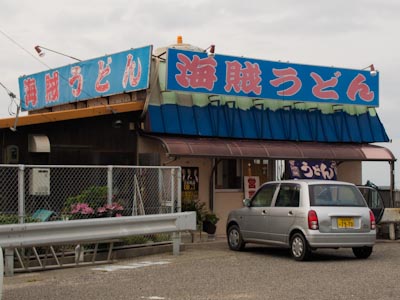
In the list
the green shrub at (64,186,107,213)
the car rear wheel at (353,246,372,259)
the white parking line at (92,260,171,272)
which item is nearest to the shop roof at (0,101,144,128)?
the green shrub at (64,186,107,213)

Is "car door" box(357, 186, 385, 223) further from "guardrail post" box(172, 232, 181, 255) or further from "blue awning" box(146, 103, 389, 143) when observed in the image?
"guardrail post" box(172, 232, 181, 255)

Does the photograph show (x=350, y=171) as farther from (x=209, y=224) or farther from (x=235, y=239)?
(x=235, y=239)

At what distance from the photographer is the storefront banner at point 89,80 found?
17.8 meters

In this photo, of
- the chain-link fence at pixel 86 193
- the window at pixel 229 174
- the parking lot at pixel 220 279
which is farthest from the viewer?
the window at pixel 229 174

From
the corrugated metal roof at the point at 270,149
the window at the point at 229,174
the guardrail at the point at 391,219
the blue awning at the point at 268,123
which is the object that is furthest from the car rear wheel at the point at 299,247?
the window at the point at 229,174

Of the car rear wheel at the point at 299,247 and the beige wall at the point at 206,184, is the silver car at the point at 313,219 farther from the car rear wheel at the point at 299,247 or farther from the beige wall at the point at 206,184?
the beige wall at the point at 206,184

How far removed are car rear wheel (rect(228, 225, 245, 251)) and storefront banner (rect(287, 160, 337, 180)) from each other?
19.1ft

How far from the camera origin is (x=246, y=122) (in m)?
19.5

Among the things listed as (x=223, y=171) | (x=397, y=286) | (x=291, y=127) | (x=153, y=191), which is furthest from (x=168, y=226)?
(x=291, y=127)

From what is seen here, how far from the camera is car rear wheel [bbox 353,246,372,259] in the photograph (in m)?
13.3

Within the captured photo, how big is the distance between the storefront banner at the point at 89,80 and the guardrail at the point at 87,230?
495cm

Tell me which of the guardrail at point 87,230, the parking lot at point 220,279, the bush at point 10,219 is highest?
the bush at point 10,219

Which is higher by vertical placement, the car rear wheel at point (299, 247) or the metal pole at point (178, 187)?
the metal pole at point (178, 187)

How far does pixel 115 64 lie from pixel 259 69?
4.19m
